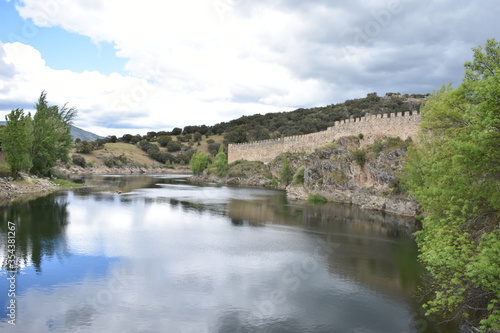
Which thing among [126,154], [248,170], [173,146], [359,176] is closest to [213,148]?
[173,146]

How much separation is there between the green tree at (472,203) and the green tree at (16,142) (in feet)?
131

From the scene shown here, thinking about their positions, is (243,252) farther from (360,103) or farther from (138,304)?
(360,103)

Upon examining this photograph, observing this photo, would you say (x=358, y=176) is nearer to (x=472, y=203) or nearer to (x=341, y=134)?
(x=341, y=134)

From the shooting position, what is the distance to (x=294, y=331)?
36.4 ft

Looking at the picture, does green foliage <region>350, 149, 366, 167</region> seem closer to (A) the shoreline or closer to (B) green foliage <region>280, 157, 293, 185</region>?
(A) the shoreline

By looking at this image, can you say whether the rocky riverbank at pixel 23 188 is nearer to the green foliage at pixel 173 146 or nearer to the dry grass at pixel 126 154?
the dry grass at pixel 126 154

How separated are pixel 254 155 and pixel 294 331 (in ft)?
208

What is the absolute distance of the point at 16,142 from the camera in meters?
38.2

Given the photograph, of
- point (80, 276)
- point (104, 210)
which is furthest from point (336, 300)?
point (104, 210)

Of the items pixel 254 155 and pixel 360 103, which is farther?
pixel 360 103

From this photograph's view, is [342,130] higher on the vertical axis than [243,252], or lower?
higher

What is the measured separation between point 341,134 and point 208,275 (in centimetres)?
3573

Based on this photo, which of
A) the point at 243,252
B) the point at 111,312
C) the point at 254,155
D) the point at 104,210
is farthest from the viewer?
the point at 254,155

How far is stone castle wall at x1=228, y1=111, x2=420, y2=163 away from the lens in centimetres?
3734
